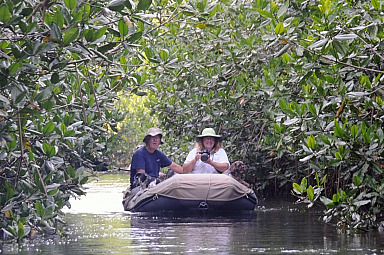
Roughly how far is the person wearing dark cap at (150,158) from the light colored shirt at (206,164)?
15.5 inches

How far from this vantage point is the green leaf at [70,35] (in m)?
5.66

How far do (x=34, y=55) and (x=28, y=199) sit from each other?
2.11m

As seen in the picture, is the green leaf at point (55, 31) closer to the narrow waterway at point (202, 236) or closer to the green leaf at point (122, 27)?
the green leaf at point (122, 27)

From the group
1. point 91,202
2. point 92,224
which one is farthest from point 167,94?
point 92,224

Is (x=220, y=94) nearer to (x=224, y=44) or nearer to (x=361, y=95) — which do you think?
(x=224, y=44)

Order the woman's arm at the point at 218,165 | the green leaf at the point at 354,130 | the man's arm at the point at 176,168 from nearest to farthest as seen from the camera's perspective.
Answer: the green leaf at the point at 354,130 < the woman's arm at the point at 218,165 < the man's arm at the point at 176,168

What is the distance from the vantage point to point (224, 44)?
13492 millimetres

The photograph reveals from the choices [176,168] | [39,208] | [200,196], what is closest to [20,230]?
[39,208]

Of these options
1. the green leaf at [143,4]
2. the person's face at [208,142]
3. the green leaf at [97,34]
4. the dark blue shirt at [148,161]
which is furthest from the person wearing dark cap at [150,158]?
the green leaf at [97,34]

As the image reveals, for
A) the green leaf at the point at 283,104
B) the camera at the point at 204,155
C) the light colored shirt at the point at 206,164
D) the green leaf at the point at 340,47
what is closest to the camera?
the green leaf at the point at 340,47

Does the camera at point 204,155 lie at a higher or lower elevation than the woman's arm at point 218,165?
higher

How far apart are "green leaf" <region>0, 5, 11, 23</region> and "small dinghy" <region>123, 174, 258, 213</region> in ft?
19.8

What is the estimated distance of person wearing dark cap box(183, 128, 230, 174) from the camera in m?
12.5

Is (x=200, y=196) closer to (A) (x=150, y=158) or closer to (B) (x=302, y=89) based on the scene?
(A) (x=150, y=158)
